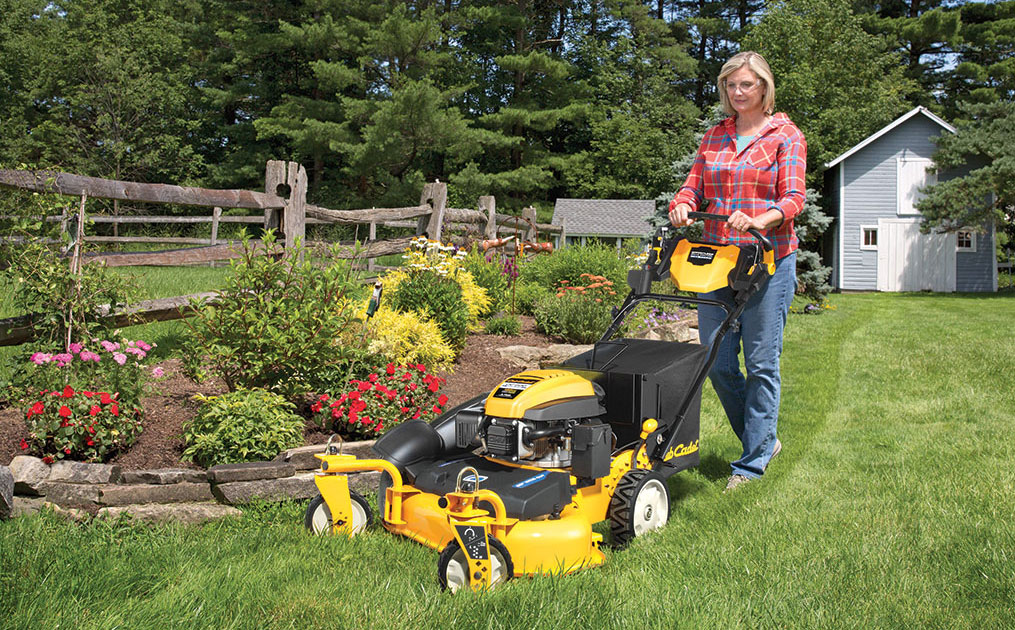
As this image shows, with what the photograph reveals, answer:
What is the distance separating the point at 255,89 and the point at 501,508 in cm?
2801

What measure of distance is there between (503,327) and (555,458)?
4440 millimetres

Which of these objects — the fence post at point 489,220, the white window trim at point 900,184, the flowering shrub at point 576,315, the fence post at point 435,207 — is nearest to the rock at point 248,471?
the flowering shrub at point 576,315

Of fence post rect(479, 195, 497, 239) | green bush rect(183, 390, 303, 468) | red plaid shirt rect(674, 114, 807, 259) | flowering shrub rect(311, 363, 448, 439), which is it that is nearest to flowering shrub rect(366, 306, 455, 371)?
flowering shrub rect(311, 363, 448, 439)

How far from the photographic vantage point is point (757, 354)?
3980 mm

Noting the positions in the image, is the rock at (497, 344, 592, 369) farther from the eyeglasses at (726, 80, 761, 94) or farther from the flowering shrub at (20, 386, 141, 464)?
the flowering shrub at (20, 386, 141, 464)

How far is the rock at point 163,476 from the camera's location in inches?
142

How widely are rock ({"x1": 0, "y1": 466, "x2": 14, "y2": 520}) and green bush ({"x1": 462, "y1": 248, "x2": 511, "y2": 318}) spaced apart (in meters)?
5.01

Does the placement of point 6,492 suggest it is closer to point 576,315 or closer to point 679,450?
point 679,450

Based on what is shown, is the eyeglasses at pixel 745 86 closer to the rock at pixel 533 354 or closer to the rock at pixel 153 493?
the rock at pixel 153 493

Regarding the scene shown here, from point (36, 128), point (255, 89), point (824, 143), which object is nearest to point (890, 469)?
point (824, 143)

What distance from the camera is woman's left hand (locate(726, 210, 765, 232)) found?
3578mm

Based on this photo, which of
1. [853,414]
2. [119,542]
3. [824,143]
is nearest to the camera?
[119,542]

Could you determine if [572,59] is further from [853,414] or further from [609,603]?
[609,603]

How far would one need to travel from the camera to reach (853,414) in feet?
18.5
